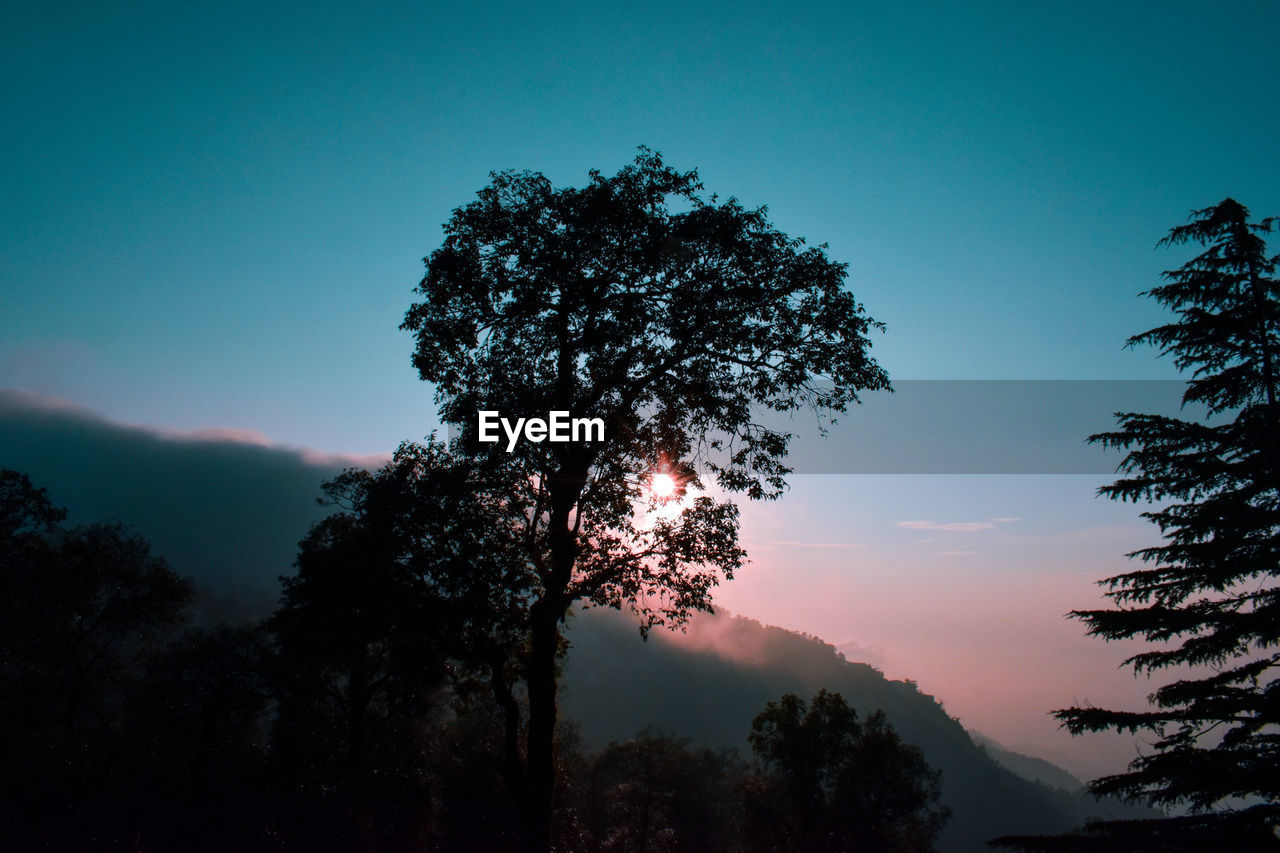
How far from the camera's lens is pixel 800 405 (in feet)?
48.6

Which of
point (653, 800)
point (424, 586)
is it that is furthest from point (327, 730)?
point (653, 800)

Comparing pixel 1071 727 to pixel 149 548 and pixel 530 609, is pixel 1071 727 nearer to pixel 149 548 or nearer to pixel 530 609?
pixel 530 609

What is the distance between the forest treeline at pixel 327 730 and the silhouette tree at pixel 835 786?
0.38 feet

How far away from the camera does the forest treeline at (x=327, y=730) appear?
576 inches

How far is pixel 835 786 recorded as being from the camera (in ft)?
122

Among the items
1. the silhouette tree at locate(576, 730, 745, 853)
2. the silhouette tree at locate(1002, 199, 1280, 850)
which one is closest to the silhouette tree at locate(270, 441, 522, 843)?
the silhouette tree at locate(1002, 199, 1280, 850)

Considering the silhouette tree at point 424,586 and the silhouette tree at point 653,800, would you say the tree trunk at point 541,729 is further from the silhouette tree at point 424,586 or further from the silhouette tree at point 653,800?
the silhouette tree at point 653,800

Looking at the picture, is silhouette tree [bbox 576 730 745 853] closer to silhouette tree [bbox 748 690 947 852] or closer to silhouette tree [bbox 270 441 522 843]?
silhouette tree [bbox 748 690 947 852]

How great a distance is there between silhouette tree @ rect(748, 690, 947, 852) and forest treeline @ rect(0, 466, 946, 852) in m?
0.12

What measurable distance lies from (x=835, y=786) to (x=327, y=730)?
100ft

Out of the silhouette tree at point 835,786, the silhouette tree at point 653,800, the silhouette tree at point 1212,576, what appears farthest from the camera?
the silhouette tree at point 653,800

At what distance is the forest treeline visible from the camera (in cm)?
1462

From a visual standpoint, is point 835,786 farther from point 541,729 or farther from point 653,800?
point 541,729

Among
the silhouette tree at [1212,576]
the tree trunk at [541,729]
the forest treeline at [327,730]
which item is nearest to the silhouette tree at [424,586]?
the forest treeline at [327,730]
